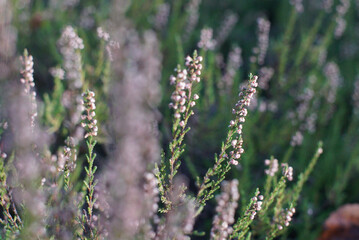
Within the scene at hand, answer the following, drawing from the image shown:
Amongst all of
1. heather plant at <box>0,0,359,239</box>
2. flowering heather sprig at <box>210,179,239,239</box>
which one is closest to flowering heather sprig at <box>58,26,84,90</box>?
heather plant at <box>0,0,359,239</box>

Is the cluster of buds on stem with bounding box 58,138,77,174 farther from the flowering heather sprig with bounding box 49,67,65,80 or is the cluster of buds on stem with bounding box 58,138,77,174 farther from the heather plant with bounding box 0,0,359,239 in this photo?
the flowering heather sprig with bounding box 49,67,65,80

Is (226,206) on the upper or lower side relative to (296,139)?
lower

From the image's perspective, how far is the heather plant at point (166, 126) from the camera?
142 cm

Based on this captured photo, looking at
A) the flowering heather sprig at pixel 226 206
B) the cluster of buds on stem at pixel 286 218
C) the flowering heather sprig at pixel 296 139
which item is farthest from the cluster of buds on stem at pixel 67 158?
the flowering heather sprig at pixel 296 139

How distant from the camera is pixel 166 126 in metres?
2.88

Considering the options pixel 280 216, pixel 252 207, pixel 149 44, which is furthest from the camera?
pixel 149 44

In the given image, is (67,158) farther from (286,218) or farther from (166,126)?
(166,126)

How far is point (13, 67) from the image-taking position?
2.47 m

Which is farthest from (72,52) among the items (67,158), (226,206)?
(226,206)

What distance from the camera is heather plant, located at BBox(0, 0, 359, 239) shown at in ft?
4.66

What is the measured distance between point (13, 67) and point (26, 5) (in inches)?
59.3

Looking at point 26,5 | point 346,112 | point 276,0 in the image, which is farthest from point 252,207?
point 276,0

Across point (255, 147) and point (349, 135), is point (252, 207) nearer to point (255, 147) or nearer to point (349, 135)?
point (255, 147)

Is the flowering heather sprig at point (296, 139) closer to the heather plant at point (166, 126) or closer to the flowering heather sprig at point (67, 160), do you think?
the heather plant at point (166, 126)
